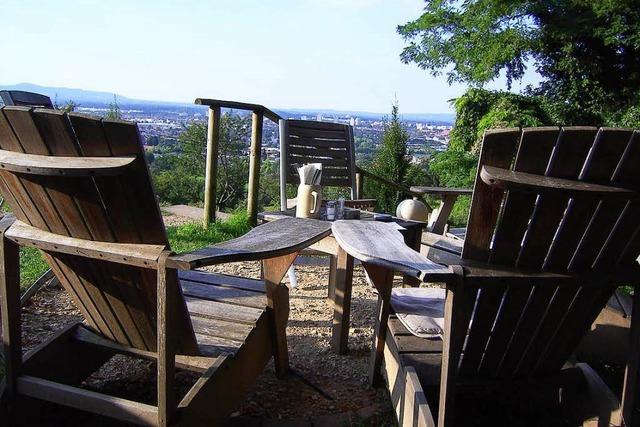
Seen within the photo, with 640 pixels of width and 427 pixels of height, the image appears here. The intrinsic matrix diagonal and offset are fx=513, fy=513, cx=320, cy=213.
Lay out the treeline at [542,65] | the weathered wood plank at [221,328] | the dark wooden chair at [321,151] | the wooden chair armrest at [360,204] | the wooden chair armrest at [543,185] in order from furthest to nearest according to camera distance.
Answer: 1. the treeline at [542,65]
2. the dark wooden chair at [321,151]
3. the wooden chair armrest at [360,204]
4. the weathered wood plank at [221,328]
5. the wooden chair armrest at [543,185]

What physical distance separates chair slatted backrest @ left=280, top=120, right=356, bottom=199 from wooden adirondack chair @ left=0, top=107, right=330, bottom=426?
70.8 inches

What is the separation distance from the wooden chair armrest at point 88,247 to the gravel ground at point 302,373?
790mm

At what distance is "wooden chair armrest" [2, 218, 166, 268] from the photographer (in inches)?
52.4

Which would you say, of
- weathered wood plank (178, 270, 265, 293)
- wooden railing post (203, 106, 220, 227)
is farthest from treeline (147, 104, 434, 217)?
weathered wood plank (178, 270, 265, 293)

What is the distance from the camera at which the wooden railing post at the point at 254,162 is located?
475 centimetres

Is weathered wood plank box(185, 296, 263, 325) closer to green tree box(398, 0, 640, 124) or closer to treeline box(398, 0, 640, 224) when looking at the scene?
treeline box(398, 0, 640, 224)

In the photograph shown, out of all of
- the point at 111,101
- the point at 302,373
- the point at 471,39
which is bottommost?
the point at 111,101

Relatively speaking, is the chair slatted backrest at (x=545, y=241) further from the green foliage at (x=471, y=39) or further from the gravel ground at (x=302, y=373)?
the green foliage at (x=471, y=39)

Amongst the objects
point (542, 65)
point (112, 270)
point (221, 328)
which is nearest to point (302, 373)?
point (221, 328)

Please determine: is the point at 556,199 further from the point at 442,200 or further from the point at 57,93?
the point at 57,93

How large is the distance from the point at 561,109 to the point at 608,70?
1.32 metres

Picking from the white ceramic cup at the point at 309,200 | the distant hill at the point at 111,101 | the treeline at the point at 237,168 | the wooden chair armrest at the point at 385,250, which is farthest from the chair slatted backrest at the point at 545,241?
the treeline at the point at 237,168

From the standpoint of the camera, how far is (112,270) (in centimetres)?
150

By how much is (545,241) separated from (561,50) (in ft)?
39.2
